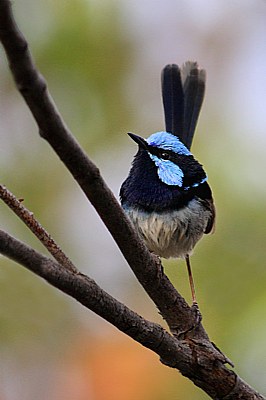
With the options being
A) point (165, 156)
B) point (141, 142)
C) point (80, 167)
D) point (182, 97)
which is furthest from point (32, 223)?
point (182, 97)

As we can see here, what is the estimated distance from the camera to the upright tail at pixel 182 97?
9.40ft

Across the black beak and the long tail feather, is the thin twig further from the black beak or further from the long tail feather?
the long tail feather

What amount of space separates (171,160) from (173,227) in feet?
0.86

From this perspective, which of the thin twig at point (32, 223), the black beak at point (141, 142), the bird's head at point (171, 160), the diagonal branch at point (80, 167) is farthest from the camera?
the bird's head at point (171, 160)

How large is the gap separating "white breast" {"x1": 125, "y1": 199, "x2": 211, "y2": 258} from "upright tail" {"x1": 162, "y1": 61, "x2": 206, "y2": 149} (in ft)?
1.30

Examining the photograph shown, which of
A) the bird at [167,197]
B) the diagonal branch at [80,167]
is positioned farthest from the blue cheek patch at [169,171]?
the diagonal branch at [80,167]

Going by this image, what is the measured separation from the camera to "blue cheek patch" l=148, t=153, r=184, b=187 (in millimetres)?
2637

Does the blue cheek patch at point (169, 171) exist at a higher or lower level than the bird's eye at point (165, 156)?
lower

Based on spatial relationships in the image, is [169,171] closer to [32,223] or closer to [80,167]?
[32,223]

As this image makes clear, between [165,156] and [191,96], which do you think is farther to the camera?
[191,96]

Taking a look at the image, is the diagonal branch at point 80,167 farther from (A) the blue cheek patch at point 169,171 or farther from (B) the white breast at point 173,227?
(A) the blue cheek patch at point 169,171

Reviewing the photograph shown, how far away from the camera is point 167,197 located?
2.61 m

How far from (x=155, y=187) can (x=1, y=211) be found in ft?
2.61

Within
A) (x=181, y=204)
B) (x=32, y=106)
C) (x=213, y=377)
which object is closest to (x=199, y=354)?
(x=213, y=377)
